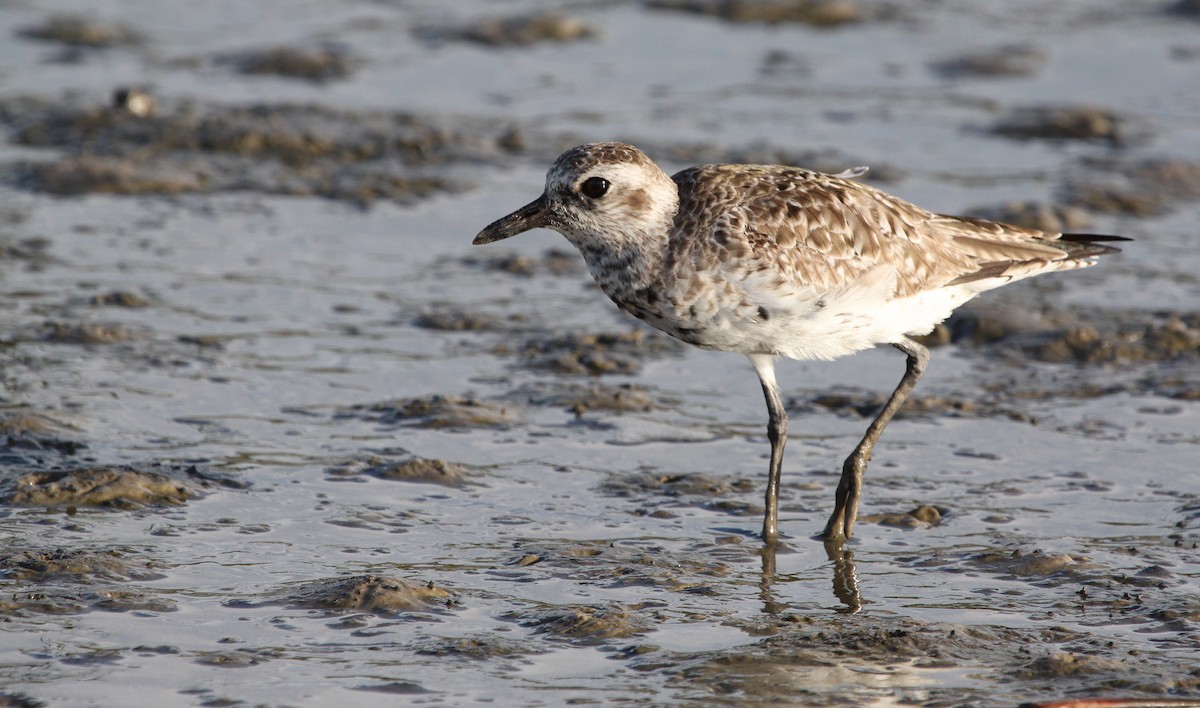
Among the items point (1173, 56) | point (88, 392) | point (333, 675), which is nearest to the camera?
point (333, 675)

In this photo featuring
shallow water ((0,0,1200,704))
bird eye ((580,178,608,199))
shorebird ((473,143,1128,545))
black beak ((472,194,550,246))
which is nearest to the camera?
shallow water ((0,0,1200,704))

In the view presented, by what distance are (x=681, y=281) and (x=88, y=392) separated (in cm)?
356

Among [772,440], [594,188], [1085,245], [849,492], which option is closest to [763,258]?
[594,188]

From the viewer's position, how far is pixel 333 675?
599 cm

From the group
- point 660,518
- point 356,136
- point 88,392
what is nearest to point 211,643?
point 660,518

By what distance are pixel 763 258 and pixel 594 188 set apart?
80 cm

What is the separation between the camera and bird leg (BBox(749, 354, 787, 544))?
7.58 metres

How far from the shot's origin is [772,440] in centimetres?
786

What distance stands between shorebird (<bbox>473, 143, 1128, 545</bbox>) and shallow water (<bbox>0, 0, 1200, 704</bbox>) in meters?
0.87

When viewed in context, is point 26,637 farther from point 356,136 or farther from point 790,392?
point 356,136

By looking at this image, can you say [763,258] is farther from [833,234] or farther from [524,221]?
[524,221]

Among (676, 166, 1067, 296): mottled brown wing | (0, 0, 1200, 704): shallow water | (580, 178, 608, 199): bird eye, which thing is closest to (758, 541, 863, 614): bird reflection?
(0, 0, 1200, 704): shallow water

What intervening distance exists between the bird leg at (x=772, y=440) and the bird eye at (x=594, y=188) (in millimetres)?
1046

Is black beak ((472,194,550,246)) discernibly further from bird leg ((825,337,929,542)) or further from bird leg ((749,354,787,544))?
bird leg ((825,337,929,542))
